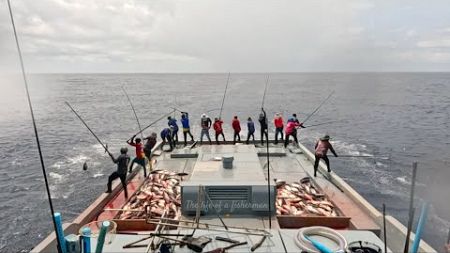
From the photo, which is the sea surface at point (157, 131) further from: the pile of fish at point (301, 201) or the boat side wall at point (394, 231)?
the pile of fish at point (301, 201)

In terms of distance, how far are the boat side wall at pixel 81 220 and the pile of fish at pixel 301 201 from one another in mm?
5839

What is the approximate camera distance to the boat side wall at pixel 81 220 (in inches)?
294

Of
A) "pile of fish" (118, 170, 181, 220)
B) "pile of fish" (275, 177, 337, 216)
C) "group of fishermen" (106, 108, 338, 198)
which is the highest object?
"group of fishermen" (106, 108, 338, 198)

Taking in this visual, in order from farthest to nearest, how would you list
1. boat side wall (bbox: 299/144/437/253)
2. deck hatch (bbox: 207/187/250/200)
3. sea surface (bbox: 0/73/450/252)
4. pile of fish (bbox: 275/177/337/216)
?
sea surface (bbox: 0/73/450/252)
pile of fish (bbox: 275/177/337/216)
deck hatch (bbox: 207/187/250/200)
boat side wall (bbox: 299/144/437/253)

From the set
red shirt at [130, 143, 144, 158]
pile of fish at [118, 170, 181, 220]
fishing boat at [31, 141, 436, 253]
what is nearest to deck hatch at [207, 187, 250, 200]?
fishing boat at [31, 141, 436, 253]

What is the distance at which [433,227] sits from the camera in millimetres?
16438

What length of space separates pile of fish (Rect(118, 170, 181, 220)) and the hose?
4822 mm

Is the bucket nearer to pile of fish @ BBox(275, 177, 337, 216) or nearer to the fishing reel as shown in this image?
pile of fish @ BBox(275, 177, 337, 216)

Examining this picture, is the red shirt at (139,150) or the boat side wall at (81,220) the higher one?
the red shirt at (139,150)

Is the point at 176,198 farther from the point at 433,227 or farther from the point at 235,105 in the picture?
the point at 235,105

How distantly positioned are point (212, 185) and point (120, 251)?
2999 millimetres

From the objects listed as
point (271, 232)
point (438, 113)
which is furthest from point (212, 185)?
point (438, 113)

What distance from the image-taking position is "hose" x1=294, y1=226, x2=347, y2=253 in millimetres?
5874

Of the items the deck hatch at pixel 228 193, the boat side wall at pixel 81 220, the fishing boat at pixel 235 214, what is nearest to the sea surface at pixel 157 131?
the fishing boat at pixel 235 214
